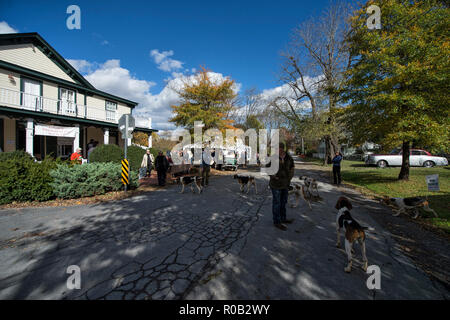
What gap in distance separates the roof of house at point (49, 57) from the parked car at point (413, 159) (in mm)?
27564

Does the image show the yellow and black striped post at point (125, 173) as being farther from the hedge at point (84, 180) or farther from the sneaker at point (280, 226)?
the sneaker at point (280, 226)

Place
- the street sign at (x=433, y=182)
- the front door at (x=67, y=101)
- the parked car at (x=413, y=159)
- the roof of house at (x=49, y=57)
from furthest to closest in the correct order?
the parked car at (x=413, y=159)
the front door at (x=67, y=101)
the roof of house at (x=49, y=57)
the street sign at (x=433, y=182)

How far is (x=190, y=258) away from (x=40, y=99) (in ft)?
54.9

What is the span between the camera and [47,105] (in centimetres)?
1322

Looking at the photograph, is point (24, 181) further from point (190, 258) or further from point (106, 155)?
point (190, 258)

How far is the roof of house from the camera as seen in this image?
473 inches

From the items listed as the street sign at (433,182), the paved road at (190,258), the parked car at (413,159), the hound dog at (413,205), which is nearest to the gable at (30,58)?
the paved road at (190,258)

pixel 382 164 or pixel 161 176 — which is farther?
pixel 382 164

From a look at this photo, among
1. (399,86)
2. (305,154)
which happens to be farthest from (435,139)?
(305,154)

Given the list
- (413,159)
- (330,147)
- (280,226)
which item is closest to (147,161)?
(280,226)

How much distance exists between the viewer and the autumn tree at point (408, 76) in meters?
7.23
